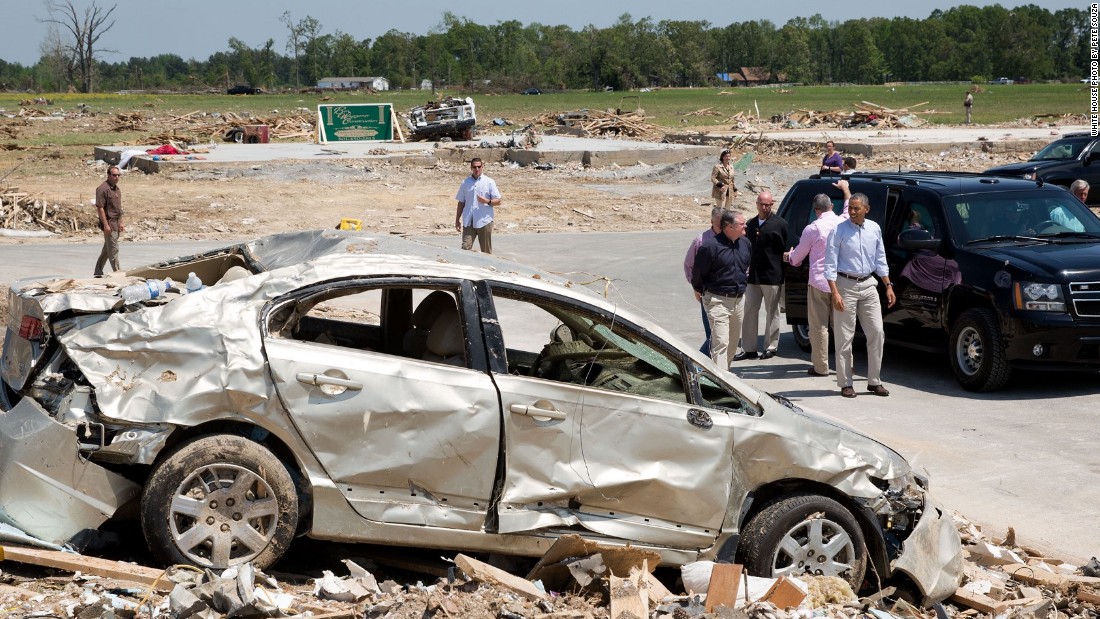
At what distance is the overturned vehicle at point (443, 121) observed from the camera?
4431 centimetres

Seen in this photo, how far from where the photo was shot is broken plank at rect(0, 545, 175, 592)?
5219 mm

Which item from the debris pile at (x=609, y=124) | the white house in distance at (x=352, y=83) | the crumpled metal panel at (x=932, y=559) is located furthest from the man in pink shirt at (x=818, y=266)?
the white house in distance at (x=352, y=83)

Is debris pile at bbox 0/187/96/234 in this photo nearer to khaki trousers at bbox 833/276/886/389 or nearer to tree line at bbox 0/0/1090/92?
khaki trousers at bbox 833/276/886/389

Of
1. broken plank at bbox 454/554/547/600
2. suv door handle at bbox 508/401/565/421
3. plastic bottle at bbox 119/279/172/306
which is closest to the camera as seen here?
broken plank at bbox 454/554/547/600

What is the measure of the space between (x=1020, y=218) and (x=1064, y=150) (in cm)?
1817

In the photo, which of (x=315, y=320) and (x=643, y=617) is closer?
(x=643, y=617)

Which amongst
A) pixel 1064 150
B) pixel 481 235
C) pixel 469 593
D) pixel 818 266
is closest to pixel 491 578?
pixel 469 593

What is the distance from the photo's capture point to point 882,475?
5.96m

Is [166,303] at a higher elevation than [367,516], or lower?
higher

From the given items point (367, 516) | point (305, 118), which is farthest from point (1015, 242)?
point (305, 118)

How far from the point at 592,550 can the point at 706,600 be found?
570 millimetres

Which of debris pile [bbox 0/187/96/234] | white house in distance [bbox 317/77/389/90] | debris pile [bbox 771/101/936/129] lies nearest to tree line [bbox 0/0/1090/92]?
white house in distance [bbox 317/77/389/90]

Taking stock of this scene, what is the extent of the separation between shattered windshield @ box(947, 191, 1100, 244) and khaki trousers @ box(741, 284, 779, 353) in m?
2.00

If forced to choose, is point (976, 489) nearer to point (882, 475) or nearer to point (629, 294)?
point (882, 475)
